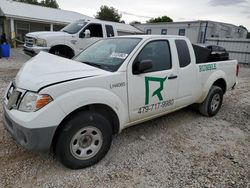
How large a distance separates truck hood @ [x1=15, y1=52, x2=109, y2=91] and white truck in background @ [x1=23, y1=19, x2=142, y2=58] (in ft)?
20.3

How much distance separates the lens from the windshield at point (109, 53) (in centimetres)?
316

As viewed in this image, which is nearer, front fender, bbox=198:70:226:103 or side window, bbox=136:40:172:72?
side window, bbox=136:40:172:72

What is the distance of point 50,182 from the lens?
2568 mm

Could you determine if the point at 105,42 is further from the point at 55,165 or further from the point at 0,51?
the point at 0,51

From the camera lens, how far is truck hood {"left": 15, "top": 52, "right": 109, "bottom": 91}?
2.49 metres

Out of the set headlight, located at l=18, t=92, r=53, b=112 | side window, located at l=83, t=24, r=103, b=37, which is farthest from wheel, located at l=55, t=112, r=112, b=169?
side window, located at l=83, t=24, r=103, b=37

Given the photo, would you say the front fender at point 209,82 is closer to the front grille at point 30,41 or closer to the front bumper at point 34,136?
the front bumper at point 34,136

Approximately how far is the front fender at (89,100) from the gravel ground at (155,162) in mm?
692

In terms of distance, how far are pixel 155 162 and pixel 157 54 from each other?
5.71ft

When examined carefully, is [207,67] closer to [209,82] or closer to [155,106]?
[209,82]

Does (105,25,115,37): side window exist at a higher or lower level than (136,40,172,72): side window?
higher

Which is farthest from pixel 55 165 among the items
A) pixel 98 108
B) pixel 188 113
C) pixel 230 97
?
pixel 230 97

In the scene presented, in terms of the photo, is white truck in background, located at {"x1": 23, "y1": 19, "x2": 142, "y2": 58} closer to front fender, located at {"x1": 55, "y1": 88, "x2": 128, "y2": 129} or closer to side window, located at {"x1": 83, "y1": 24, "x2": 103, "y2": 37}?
side window, located at {"x1": 83, "y1": 24, "x2": 103, "y2": 37}

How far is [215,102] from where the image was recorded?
4961 millimetres
